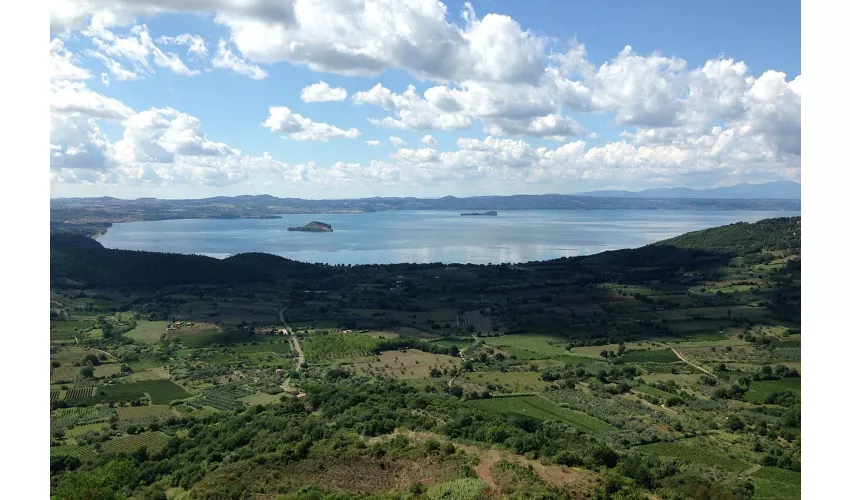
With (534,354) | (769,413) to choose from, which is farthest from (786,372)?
(534,354)

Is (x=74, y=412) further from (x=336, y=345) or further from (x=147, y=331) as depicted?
(x=147, y=331)

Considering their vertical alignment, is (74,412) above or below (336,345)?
below

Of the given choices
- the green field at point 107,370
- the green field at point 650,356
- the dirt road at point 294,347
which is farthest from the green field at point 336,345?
the green field at point 650,356

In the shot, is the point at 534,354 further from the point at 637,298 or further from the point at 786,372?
the point at 637,298

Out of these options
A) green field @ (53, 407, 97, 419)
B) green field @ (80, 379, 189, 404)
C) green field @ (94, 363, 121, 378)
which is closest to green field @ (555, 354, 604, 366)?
green field @ (80, 379, 189, 404)

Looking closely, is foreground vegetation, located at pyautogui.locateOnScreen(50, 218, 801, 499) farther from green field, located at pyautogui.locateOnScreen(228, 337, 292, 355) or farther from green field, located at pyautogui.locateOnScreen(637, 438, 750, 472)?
green field, located at pyautogui.locateOnScreen(228, 337, 292, 355)

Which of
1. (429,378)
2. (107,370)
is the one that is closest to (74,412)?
(107,370)
